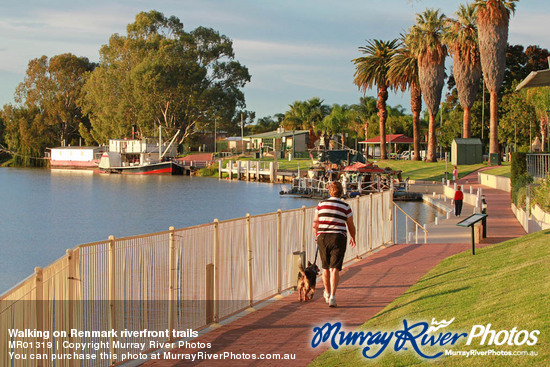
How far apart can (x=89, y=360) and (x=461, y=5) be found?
67993mm

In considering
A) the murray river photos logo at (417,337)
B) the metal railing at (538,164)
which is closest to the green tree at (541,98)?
the metal railing at (538,164)

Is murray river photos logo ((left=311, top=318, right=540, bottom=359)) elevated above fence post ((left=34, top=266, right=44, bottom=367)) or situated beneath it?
situated beneath

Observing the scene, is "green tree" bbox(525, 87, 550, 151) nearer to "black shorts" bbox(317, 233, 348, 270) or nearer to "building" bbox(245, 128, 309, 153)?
"black shorts" bbox(317, 233, 348, 270)

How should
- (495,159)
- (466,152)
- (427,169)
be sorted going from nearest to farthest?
(495,159), (466,152), (427,169)

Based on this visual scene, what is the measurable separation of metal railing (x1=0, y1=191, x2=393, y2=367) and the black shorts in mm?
1356

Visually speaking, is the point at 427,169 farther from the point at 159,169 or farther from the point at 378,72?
the point at 159,169

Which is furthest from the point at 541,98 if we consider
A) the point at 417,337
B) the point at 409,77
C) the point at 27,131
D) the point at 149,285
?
the point at 27,131

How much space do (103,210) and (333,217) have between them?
45040 mm

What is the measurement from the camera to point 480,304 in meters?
8.71

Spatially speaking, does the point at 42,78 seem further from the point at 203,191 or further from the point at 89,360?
the point at 89,360

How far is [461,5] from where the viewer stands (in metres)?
69.1

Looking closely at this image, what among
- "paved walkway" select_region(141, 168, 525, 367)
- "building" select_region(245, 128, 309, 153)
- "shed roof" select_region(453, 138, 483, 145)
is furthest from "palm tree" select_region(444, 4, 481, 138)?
"paved walkway" select_region(141, 168, 525, 367)

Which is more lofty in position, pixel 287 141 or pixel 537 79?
pixel 287 141

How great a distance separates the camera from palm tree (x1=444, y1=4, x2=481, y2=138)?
66.8 metres
